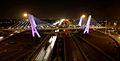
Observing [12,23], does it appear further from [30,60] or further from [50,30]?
[30,60]

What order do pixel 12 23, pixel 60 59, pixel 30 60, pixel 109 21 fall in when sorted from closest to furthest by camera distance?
pixel 30 60
pixel 60 59
pixel 109 21
pixel 12 23

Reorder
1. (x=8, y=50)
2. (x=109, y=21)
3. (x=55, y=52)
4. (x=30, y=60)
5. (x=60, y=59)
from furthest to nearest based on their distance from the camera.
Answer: (x=109, y=21) < (x=8, y=50) < (x=55, y=52) < (x=60, y=59) < (x=30, y=60)

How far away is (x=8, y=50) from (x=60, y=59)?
1451cm

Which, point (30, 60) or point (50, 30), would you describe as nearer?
point (30, 60)

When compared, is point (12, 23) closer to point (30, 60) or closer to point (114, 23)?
point (114, 23)

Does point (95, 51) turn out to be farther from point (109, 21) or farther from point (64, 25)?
point (109, 21)

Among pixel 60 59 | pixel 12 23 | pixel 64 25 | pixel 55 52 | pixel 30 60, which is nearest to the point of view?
pixel 30 60

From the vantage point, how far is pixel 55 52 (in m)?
37.5

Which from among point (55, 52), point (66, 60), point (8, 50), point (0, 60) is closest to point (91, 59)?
point (66, 60)

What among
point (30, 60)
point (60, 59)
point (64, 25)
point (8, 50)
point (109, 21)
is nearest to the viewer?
point (30, 60)

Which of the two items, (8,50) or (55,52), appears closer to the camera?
(55,52)

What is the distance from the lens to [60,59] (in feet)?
105

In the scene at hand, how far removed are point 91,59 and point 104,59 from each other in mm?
1935

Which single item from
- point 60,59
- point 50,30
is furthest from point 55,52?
point 50,30
